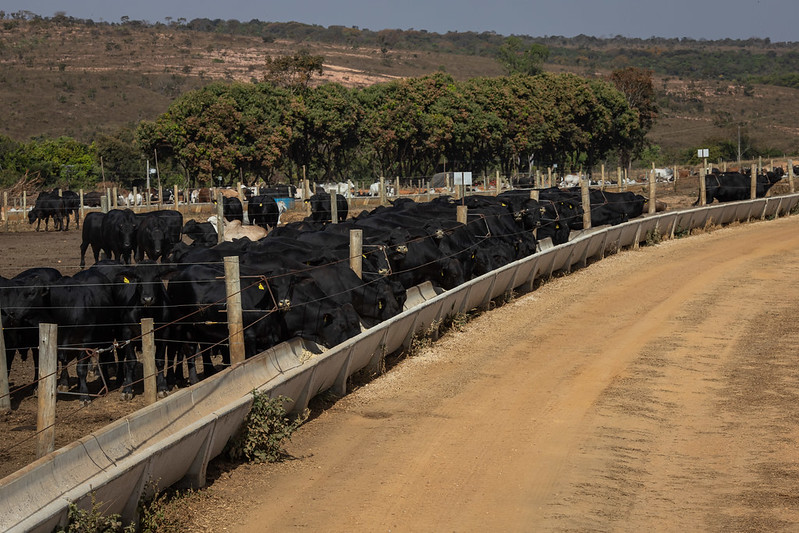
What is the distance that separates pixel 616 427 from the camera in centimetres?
1220

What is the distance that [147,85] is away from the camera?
142125 millimetres

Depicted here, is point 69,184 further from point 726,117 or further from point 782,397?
point 726,117

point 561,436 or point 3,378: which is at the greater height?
point 3,378

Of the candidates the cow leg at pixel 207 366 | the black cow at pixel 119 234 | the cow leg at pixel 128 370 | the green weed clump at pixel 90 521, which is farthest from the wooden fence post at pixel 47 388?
the black cow at pixel 119 234

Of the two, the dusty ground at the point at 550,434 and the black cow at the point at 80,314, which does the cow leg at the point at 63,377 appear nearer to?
the black cow at the point at 80,314

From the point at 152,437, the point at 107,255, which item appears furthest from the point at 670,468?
the point at 107,255

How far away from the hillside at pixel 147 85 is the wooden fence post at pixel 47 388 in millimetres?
103650

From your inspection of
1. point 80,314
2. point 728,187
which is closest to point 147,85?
point 728,187

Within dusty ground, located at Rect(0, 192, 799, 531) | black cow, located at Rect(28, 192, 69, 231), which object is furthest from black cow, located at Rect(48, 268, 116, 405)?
black cow, located at Rect(28, 192, 69, 231)

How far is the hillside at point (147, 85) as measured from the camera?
119 m

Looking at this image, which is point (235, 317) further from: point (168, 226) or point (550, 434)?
point (168, 226)

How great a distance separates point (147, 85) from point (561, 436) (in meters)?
138

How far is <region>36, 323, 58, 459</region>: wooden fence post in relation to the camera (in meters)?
8.98

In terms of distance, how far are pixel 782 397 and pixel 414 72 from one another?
18443cm
